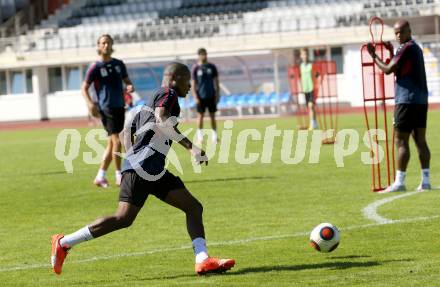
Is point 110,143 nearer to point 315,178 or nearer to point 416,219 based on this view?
point 315,178

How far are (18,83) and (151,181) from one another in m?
48.1

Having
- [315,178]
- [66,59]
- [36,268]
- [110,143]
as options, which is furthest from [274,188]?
[66,59]

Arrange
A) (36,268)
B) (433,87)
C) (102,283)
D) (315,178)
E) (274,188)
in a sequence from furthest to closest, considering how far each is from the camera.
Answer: (433,87) → (315,178) → (274,188) → (36,268) → (102,283)

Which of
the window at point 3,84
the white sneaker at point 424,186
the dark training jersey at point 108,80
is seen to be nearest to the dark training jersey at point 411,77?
the white sneaker at point 424,186

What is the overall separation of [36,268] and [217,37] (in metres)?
41.5

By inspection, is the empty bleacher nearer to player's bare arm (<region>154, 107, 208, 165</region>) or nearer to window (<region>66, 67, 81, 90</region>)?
window (<region>66, 67, 81, 90</region>)

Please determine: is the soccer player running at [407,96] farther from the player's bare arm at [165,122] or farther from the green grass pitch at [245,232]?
the player's bare arm at [165,122]

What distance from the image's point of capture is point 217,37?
50.6 meters

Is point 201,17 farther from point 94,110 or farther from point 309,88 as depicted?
point 94,110

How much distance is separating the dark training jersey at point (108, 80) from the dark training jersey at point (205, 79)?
919 cm

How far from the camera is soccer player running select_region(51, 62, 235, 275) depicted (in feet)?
29.2

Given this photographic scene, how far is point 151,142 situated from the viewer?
9.04m

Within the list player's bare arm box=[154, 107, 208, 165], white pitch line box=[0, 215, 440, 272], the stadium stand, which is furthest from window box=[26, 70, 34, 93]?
player's bare arm box=[154, 107, 208, 165]

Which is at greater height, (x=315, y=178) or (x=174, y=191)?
(x=174, y=191)
